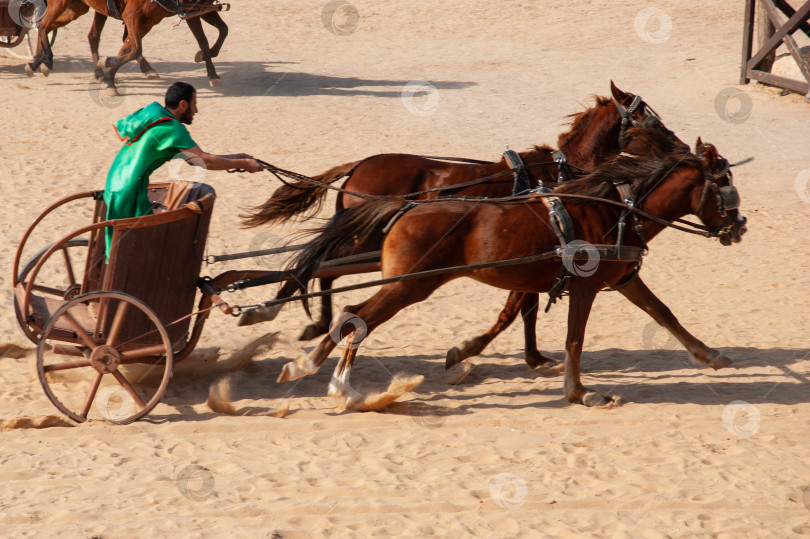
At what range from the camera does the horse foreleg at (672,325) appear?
6000mm

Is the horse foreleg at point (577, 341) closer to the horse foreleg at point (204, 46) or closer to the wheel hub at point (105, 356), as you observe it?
the wheel hub at point (105, 356)

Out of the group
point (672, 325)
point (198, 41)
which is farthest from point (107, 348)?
point (198, 41)

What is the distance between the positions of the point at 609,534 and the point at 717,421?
1.71m

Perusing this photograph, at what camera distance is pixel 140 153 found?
5051 mm

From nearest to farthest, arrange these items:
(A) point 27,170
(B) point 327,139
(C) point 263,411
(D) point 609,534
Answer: (D) point 609,534, (C) point 263,411, (A) point 27,170, (B) point 327,139

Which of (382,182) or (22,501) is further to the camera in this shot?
(382,182)

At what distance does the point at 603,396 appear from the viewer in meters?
5.64

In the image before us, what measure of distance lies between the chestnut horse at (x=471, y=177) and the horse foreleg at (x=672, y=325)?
737mm

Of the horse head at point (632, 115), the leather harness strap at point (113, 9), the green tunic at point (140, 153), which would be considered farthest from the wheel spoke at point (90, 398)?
the leather harness strap at point (113, 9)

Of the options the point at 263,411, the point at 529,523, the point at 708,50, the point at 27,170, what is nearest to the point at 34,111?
the point at 27,170

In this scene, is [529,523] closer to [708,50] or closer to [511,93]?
[511,93]

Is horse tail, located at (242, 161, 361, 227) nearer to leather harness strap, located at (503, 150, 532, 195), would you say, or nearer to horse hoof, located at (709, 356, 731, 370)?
leather harness strap, located at (503, 150, 532, 195)

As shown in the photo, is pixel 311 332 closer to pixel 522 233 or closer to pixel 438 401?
pixel 438 401

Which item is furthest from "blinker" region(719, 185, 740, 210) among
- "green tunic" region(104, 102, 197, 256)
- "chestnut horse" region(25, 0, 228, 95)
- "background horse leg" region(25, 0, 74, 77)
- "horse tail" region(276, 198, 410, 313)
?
"background horse leg" region(25, 0, 74, 77)
